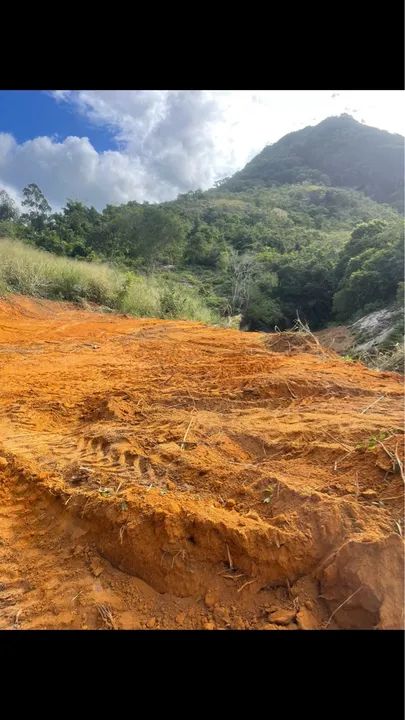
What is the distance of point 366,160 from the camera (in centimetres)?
5788

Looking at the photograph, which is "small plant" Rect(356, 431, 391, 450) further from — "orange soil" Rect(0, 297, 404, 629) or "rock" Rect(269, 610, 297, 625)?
"rock" Rect(269, 610, 297, 625)

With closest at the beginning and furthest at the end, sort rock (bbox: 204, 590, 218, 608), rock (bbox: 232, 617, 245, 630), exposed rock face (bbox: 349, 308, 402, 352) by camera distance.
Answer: rock (bbox: 232, 617, 245, 630) → rock (bbox: 204, 590, 218, 608) → exposed rock face (bbox: 349, 308, 402, 352)

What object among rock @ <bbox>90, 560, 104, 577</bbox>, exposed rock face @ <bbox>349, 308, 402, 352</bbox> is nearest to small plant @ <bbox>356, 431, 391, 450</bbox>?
rock @ <bbox>90, 560, 104, 577</bbox>

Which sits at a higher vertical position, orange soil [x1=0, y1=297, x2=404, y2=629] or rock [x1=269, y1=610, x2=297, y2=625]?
orange soil [x1=0, y1=297, x2=404, y2=629]

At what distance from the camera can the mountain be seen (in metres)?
53.5

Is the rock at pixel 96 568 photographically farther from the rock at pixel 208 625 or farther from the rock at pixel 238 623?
the rock at pixel 238 623

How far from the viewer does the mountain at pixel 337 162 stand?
175 ft

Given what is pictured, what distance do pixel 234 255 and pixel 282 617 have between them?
22.9 meters

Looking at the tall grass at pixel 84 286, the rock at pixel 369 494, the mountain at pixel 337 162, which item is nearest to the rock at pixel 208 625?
the rock at pixel 369 494

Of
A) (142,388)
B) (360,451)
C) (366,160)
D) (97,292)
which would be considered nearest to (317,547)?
(360,451)

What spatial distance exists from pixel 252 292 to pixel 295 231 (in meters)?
15.5

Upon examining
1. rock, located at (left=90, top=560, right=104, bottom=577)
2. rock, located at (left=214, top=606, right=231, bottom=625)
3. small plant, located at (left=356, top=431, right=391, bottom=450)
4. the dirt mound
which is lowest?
the dirt mound

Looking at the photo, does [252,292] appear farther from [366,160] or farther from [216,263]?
[366,160]

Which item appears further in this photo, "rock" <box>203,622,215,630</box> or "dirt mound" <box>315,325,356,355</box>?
"dirt mound" <box>315,325,356,355</box>
